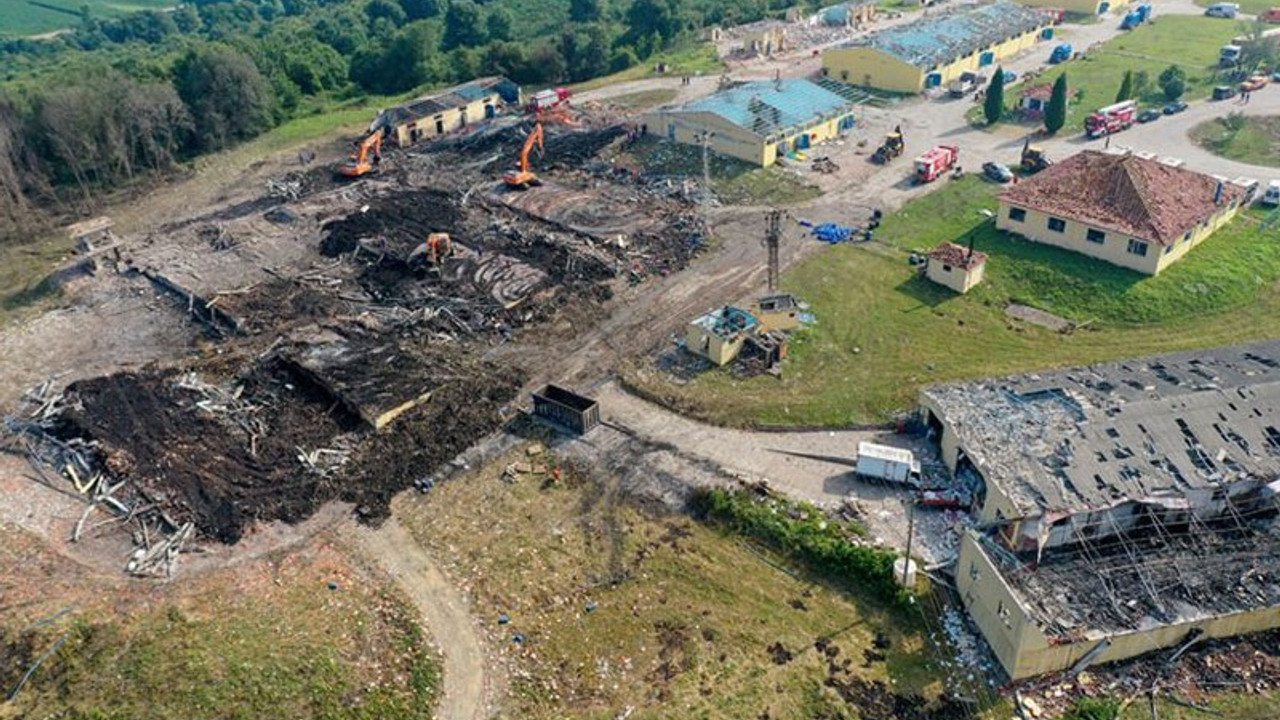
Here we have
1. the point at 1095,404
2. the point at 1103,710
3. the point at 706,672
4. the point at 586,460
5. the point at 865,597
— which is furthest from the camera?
the point at 586,460

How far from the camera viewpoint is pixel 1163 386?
37.6 m

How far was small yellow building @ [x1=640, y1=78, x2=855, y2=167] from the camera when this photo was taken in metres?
67.8

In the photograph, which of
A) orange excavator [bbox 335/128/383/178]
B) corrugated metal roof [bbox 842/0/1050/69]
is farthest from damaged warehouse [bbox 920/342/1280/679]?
corrugated metal roof [bbox 842/0/1050/69]

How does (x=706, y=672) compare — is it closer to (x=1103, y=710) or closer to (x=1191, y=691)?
(x=1103, y=710)

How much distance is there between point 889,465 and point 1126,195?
27926 millimetres

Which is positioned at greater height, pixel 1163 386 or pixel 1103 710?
pixel 1163 386

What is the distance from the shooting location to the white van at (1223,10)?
109 m

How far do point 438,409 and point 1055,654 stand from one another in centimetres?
2676

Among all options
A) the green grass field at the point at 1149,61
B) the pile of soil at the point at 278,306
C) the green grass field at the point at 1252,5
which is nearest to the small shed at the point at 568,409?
the pile of soil at the point at 278,306

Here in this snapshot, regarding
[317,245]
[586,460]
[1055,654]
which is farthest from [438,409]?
[1055,654]

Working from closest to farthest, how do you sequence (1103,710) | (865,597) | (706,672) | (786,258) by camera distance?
(1103,710), (706,672), (865,597), (786,258)

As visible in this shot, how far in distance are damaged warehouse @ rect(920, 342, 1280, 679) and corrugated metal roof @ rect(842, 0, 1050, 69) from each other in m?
53.1

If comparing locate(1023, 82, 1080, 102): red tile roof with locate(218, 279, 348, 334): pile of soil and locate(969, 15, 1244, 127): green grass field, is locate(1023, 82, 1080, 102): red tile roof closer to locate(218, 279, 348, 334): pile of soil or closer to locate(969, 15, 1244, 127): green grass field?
locate(969, 15, 1244, 127): green grass field

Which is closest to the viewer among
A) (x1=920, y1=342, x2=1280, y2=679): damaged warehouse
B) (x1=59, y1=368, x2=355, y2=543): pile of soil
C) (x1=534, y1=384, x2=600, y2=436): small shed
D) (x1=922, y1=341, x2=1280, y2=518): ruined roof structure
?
(x1=920, y1=342, x2=1280, y2=679): damaged warehouse
